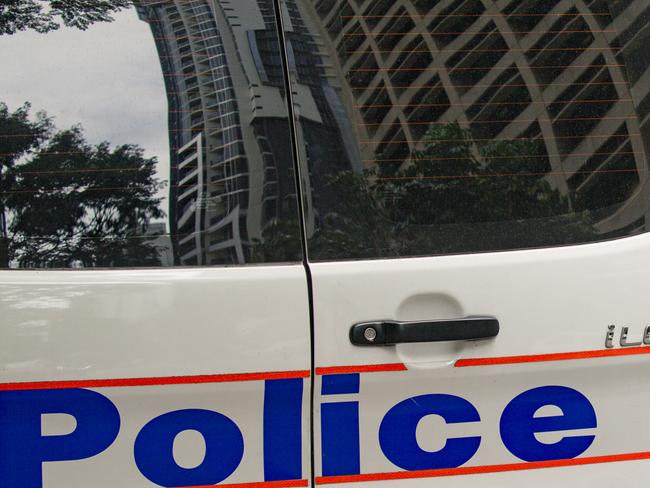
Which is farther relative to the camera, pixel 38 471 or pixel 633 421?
pixel 633 421

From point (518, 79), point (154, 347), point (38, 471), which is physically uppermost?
point (518, 79)

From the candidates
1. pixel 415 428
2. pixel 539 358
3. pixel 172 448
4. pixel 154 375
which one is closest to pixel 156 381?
pixel 154 375

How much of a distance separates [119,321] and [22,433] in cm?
26

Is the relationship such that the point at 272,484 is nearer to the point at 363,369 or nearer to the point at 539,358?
the point at 363,369

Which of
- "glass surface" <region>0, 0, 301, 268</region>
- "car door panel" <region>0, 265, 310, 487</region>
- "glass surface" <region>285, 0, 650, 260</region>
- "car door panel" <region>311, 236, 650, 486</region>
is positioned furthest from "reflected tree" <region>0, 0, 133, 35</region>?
"car door panel" <region>311, 236, 650, 486</region>

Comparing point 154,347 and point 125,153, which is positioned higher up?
point 125,153

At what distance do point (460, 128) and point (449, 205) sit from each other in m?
0.15

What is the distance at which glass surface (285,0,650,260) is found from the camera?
1.52 m

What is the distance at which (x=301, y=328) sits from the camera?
145 cm

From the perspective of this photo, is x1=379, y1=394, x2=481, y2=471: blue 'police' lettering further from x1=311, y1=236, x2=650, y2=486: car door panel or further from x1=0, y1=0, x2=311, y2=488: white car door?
x1=0, y1=0, x2=311, y2=488: white car door

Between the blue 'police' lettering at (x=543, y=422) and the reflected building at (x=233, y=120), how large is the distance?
0.58 m

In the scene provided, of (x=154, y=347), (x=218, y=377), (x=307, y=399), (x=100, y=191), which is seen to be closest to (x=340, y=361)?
(x=307, y=399)

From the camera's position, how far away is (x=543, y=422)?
155 cm

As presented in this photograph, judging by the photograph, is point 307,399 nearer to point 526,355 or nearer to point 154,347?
point 154,347
